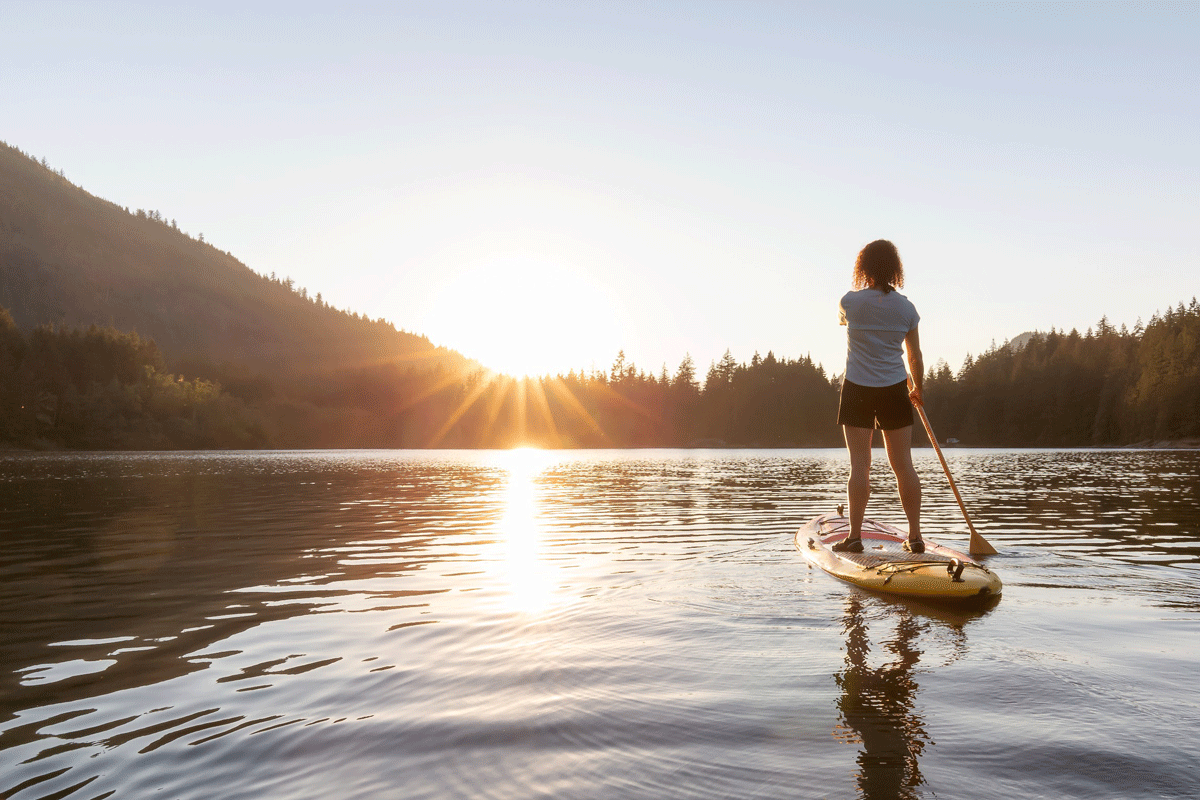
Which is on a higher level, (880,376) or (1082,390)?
(1082,390)

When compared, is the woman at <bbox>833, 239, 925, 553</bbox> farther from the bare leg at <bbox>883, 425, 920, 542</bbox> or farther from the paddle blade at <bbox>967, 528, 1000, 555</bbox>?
the paddle blade at <bbox>967, 528, 1000, 555</bbox>

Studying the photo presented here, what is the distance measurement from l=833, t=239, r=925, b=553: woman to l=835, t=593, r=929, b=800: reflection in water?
2.73 meters

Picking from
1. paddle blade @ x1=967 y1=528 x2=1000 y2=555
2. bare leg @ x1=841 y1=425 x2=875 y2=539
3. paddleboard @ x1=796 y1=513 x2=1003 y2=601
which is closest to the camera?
paddleboard @ x1=796 y1=513 x2=1003 y2=601

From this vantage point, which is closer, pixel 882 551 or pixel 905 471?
pixel 905 471

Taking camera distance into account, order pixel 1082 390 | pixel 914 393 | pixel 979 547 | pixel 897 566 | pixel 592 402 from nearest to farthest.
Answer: pixel 897 566 → pixel 914 393 → pixel 979 547 → pixel 1082 390 → pixel 592 402

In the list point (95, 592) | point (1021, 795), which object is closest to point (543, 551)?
point (95, 592)

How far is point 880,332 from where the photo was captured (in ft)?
27.6

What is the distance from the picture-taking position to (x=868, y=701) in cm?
417

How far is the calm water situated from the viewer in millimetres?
3322

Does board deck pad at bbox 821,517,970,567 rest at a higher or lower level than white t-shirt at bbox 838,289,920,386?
lower

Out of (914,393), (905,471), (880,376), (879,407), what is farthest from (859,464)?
(914,393)

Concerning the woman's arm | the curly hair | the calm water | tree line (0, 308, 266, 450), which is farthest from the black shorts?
tree line (0, 308, 266, 450)

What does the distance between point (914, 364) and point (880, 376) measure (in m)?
0.58

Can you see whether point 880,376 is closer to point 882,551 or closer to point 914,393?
point 914,393
